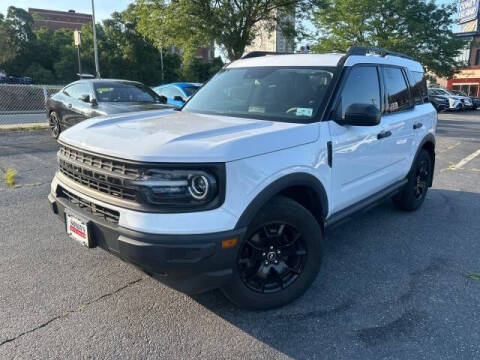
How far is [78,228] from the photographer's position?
2646 mm

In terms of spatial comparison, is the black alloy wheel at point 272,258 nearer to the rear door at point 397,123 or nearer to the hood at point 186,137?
the hood at point 186,137

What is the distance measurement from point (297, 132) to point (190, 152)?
2.92ft

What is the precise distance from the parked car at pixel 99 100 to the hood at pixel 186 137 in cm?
481

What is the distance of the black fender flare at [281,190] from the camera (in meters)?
2.39

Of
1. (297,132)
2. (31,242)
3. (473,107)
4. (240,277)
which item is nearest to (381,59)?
(297,132)

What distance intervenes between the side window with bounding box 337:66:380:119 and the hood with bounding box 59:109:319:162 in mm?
524

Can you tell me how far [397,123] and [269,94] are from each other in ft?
5.11

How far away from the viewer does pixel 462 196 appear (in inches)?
229

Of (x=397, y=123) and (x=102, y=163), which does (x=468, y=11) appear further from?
(x=102, y=163)

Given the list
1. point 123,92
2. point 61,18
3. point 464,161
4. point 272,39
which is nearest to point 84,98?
point 123,92

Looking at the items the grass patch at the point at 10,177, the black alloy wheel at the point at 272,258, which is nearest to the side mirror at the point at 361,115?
the black alloy wheel at the point at 272,258

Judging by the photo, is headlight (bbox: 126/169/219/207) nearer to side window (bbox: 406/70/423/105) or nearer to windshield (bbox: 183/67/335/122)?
windshield (bbox: 183/67/335/122)

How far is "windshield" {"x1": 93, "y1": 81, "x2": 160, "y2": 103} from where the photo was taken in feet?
27.3

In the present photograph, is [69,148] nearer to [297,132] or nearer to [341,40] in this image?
[297,132]
